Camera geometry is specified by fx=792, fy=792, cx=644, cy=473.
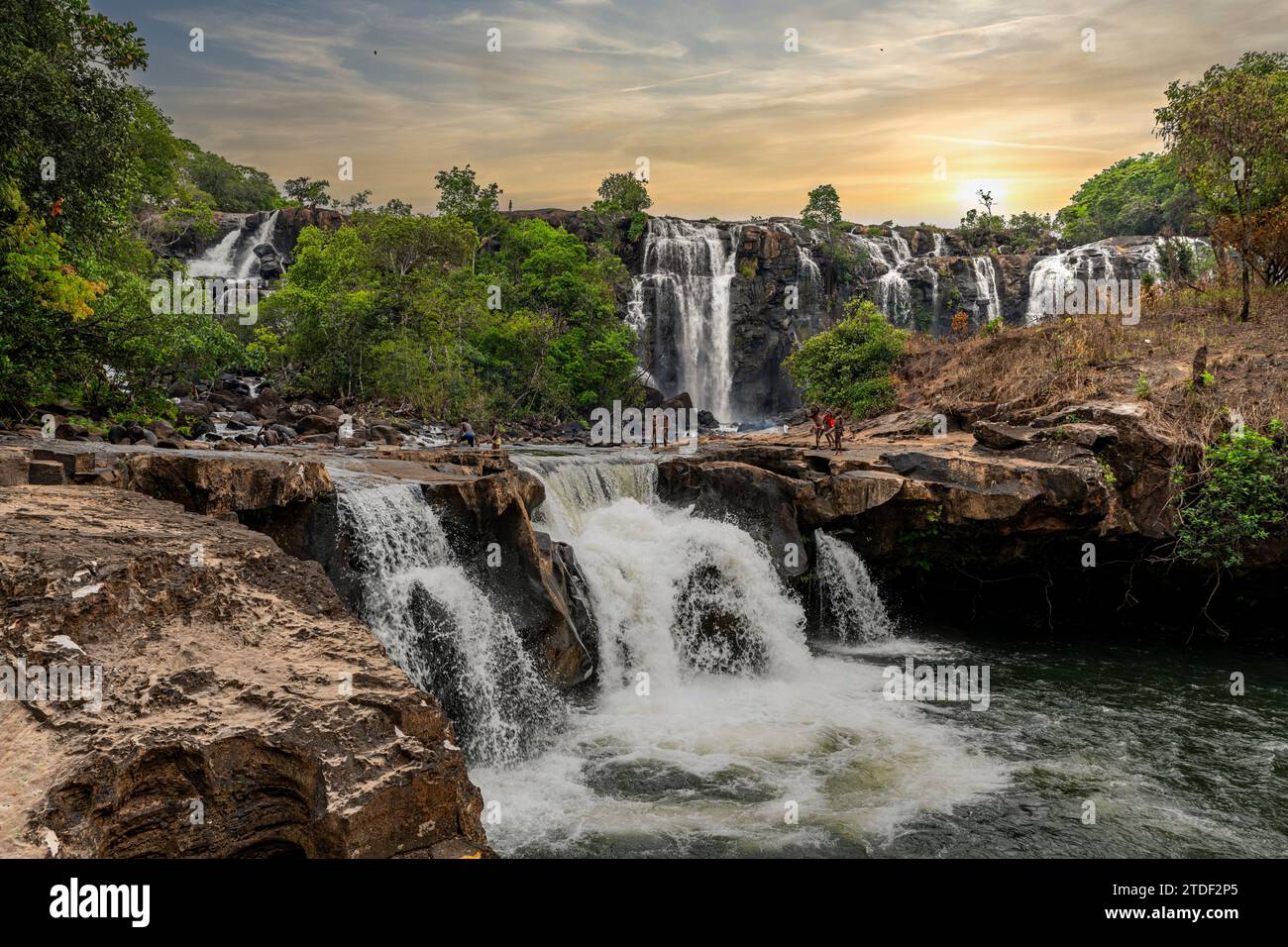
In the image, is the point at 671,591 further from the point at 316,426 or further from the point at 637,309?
the point at 637,309

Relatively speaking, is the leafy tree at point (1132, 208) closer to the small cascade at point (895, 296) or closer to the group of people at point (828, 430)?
the small cascade at point (895, 296)

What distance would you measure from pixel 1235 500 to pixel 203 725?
15080mm

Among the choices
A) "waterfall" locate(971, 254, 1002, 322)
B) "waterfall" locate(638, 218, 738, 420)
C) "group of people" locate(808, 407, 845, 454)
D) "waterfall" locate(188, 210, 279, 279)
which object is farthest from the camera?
"waterfall" locate(188, 210, 279, 279)

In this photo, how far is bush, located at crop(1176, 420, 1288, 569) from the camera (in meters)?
13.0

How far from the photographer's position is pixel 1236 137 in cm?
1812

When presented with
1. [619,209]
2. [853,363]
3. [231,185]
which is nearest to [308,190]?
[231,185]

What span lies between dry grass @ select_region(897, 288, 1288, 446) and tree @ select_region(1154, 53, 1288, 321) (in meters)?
1.41

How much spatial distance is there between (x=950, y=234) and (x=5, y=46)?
1857 inches

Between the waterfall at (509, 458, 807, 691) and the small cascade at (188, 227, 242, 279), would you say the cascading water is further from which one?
the small cascade at (188, 227, 242, 279)

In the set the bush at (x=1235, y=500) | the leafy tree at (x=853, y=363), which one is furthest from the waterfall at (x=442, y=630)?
the leafy tree at (x=853, y=363)

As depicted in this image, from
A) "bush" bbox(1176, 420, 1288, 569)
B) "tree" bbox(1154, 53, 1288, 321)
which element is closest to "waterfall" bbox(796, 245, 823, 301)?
"tree" bbox(1154, 53, 1288, 321)

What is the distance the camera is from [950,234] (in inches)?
1917

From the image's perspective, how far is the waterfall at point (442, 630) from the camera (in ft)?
31.1
